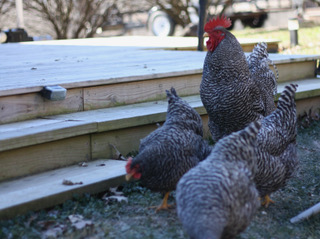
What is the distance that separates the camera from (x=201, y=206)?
8.10 feet

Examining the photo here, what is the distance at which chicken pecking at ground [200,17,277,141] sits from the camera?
3895 millimetres

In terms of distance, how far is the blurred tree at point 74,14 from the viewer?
11.7 metres

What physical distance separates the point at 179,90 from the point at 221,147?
2394mm

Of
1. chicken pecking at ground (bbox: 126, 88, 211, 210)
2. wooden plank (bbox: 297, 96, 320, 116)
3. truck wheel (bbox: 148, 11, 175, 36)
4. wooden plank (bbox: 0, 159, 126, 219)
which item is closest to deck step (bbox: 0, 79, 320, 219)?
wooden plank (bbox: 0, 159, 126, 219)

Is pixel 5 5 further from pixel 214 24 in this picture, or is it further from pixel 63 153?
pixel 63 153

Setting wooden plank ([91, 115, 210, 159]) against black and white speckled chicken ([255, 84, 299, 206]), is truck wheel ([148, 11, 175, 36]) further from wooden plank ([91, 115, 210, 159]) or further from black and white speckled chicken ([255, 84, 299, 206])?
black and white speckled chicken ([255, 84, 299, 206])

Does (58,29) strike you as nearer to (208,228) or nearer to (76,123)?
(76,123)

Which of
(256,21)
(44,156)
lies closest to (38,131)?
(44,156)

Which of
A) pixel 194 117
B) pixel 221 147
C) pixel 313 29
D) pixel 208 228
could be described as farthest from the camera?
pixel 313 29

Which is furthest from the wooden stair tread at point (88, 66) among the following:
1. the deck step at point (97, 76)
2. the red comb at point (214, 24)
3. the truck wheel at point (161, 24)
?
the truck wheel at point (161, 24)

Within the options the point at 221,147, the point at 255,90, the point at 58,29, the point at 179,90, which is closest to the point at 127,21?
the point at 58,29

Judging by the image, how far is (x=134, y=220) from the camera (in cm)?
319

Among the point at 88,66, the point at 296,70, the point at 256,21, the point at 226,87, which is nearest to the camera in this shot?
the point at 226,87

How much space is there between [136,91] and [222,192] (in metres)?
2.39
